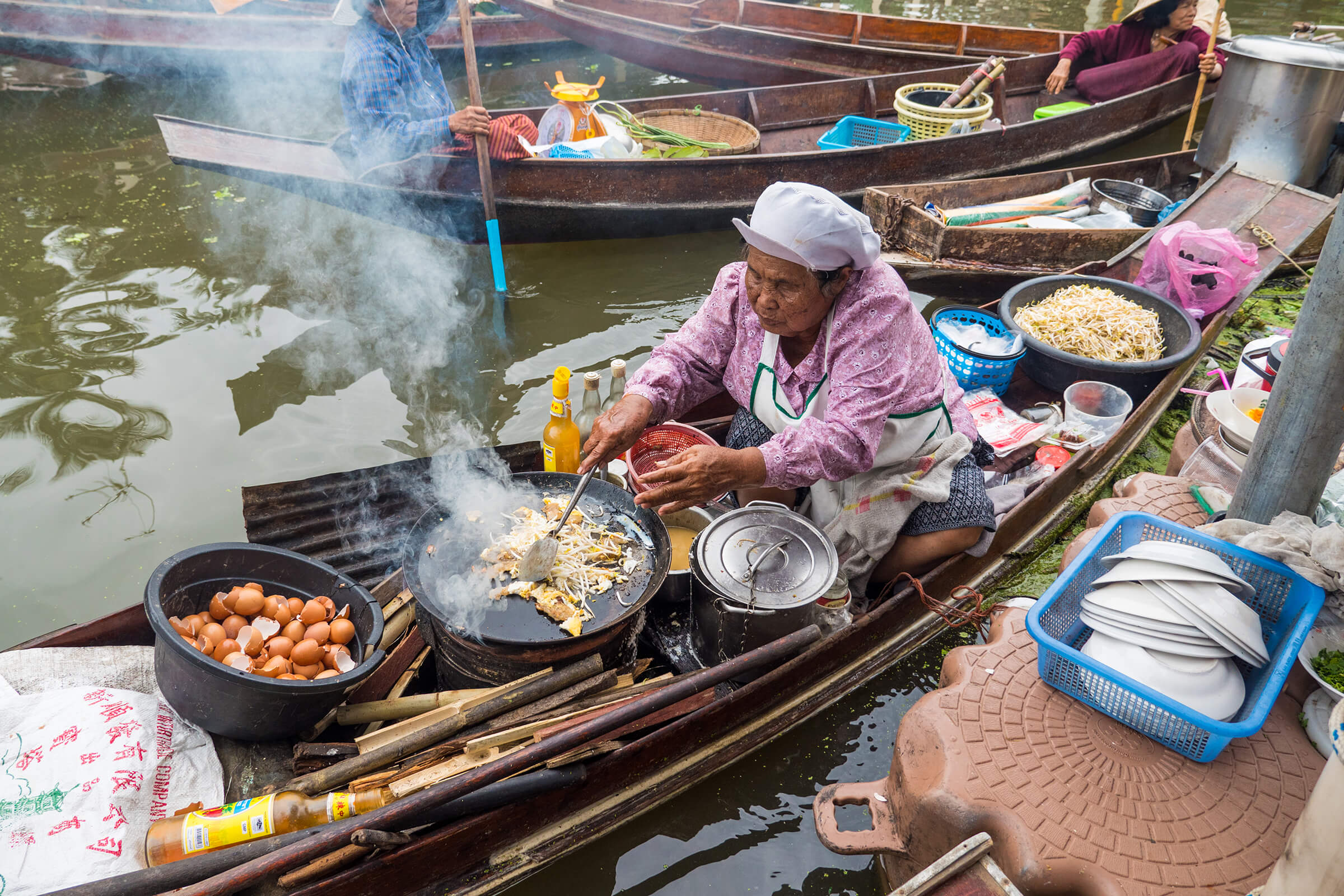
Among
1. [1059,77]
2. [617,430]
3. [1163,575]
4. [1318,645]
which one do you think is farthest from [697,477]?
[1059,77]

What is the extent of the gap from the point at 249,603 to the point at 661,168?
18.4 ft

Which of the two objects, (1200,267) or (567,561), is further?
(1200,267)

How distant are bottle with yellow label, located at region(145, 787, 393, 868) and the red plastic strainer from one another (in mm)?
1963

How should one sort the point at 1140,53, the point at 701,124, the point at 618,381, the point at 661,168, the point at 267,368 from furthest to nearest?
the point at 1140,53
the point at 701,124
the point at 661,168
the point at 267,368
the point at 618,381

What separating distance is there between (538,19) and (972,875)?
13.6m

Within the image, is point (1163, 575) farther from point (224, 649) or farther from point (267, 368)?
point (267, 368)

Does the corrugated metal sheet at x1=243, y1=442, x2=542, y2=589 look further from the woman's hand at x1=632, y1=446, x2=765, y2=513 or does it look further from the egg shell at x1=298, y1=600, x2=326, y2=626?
the woman's hand at x1=632, y1=446, x2=765, y2=513

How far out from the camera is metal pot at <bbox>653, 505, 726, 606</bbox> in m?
3.49

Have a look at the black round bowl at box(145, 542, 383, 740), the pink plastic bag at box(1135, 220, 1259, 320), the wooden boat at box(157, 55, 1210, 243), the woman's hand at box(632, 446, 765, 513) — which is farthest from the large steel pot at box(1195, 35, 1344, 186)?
the black round bowl at box(145, 542, 383, 740)

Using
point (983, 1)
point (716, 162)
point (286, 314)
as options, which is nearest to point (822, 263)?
point (716, 162)

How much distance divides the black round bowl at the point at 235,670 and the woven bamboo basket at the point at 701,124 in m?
6.76

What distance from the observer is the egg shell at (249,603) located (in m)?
2.81

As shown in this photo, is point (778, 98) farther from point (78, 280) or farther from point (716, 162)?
point (78, 280)

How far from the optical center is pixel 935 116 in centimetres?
789
